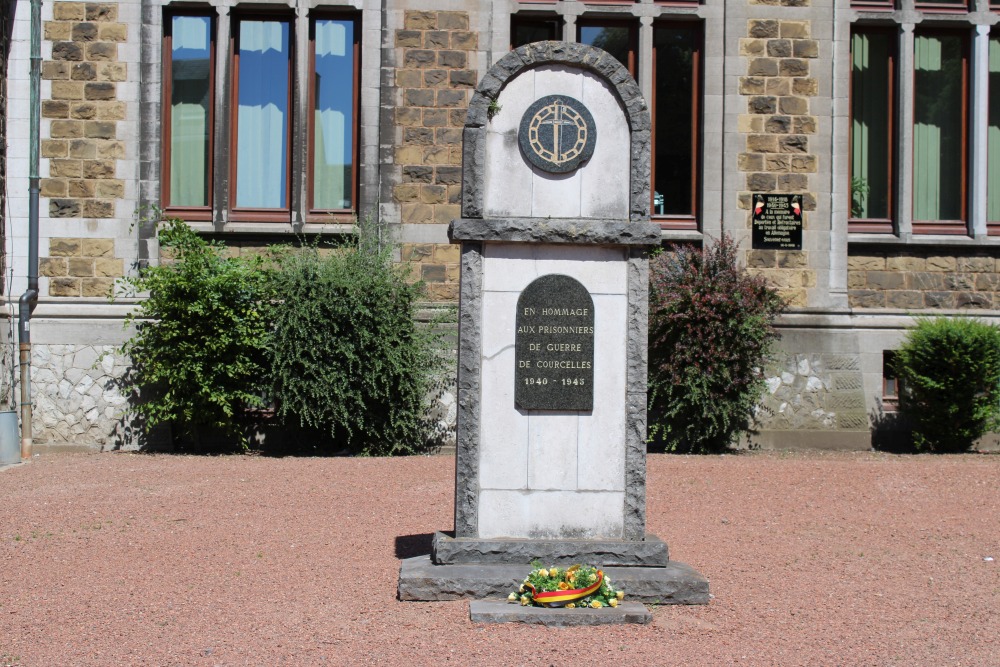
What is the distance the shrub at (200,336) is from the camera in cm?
1153

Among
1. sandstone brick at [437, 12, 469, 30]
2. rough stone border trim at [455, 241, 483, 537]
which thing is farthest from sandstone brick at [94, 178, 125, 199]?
rough stone border trim at [455, 241, 483, 537]

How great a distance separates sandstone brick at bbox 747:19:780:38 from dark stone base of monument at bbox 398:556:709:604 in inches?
337

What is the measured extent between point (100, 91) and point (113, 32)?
0.68 m

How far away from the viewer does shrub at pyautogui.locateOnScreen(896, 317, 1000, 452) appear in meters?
12.0

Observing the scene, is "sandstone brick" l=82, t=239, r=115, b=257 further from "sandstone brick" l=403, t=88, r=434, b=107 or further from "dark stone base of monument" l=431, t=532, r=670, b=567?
"dark stone base of monument" l=431, t=532, r=670, b=567

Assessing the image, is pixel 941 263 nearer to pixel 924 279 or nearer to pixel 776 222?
pixel 924 279

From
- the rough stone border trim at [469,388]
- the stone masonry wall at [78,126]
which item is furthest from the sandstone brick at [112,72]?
the rough stone border trim at [469,388]

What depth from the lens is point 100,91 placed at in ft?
40.8

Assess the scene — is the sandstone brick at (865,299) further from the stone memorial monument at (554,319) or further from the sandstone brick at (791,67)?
the stone memorial monument at (554,319)

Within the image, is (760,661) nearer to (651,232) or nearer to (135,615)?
(651,232)

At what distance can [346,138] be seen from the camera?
1320 cm

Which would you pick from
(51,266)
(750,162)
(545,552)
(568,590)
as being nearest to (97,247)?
(51,266)

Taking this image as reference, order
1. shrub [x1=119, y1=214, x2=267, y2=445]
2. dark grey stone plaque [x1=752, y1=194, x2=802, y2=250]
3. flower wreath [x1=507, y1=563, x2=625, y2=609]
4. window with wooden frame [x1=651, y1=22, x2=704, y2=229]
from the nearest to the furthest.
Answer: flower wreath [x1=507, y1=563, x2=625, y2=609], shrub [x1=119, y1=214, x2=267, y2=445], dark grey stone plaque [x1=752, y1=194, x2=802, y2=250], window with wooden frame [x1=651, y1=22, x2=704, y2=229]

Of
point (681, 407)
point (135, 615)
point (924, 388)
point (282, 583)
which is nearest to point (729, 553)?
point (282, 583)
